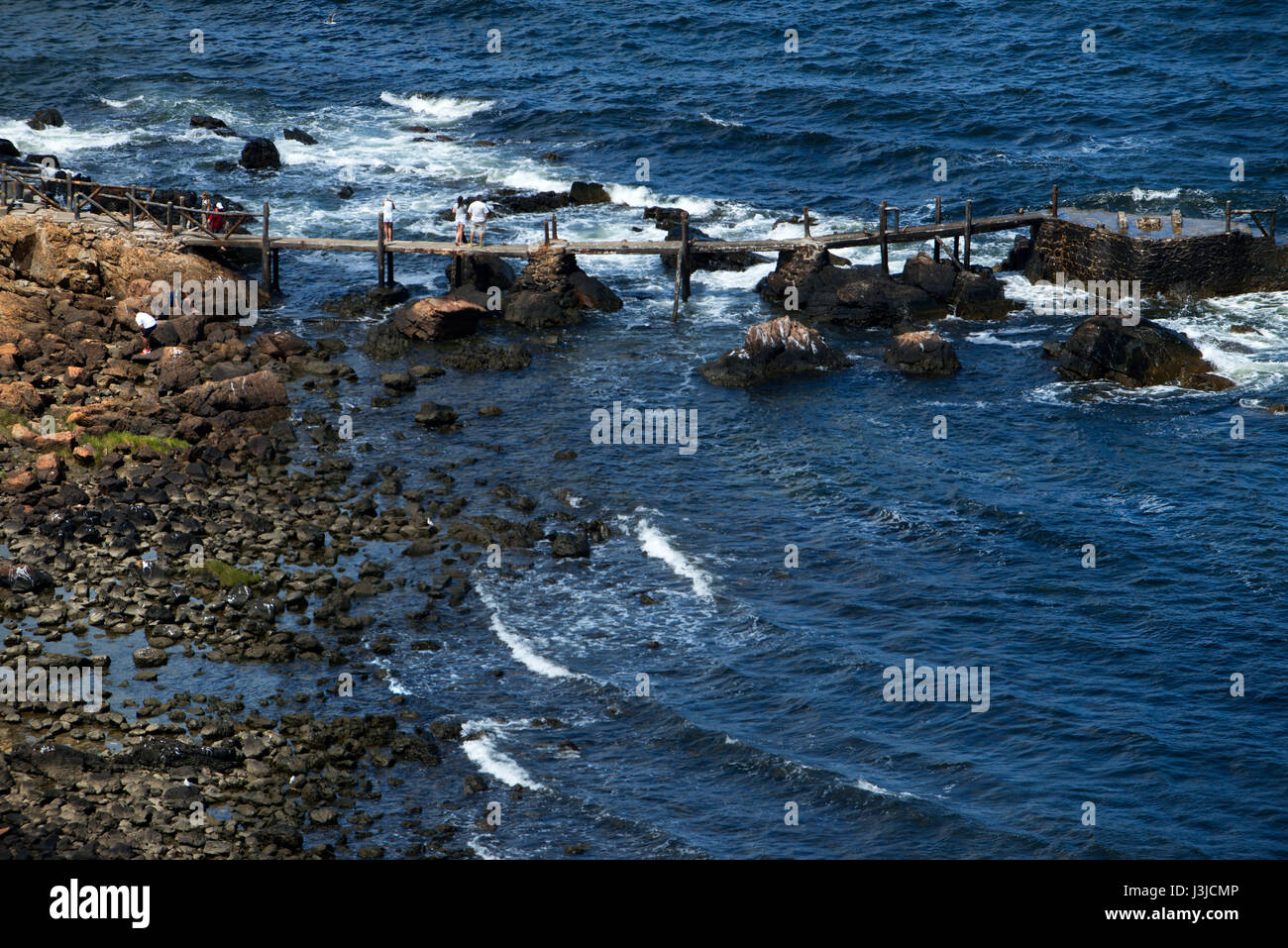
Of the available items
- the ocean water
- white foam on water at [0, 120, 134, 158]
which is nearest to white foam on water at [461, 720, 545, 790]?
the ocean water

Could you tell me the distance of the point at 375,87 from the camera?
83875 mm

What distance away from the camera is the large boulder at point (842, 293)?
51.9m

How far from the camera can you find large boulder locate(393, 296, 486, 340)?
49969mm

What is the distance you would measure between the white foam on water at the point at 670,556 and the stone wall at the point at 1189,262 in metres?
24.3

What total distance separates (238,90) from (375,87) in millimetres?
7731

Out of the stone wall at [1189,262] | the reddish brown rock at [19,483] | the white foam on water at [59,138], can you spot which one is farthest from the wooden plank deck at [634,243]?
the white foam on water at [59,138]

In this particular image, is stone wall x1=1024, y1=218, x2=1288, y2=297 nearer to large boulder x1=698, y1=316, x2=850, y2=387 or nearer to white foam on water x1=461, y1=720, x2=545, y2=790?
large boulder x1=698, y1=316, x2=850, y2=387

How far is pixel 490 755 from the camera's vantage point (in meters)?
29.3

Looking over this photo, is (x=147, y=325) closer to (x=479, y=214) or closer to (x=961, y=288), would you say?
(x=479, y=214)

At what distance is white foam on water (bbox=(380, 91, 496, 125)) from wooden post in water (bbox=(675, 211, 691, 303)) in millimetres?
27207

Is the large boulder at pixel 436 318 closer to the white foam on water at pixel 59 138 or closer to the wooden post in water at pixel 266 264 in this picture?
the wooden post in water at pixel 266 264

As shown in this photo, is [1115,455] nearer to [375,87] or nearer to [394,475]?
[394,475]

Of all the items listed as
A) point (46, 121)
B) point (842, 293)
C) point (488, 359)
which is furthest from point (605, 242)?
point (46, 121)

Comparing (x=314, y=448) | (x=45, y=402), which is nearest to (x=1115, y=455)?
(x=314, y=448)
